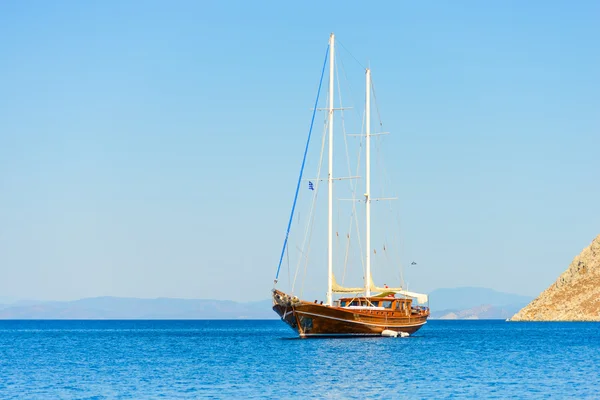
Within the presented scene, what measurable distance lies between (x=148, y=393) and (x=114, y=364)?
2195cm

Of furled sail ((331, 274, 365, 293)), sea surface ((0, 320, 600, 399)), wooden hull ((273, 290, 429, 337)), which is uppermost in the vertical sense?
furled sail ((331, 274, 365, 293))

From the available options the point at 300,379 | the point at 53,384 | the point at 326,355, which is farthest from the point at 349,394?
the point at 326,355

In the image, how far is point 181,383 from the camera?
178 feet

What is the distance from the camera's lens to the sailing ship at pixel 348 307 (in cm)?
8262

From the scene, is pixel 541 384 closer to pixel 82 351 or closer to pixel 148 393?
pixel 148 393

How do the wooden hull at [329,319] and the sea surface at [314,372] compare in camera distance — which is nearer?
the sea surface at [314,372]

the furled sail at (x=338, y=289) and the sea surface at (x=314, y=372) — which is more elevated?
the furled sail at (x=338, y=289)

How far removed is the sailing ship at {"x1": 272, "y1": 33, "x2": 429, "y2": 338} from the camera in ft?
271

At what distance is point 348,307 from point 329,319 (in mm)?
2798

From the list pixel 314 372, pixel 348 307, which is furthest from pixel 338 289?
pixel 314 372

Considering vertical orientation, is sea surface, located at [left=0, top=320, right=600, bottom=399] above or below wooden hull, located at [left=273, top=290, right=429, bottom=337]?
Result: below

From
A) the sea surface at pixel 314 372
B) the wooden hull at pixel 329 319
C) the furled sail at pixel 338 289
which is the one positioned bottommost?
the sea surface at pixel 314 372

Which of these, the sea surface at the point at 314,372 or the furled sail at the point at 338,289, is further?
the furled sail at the point at 338,289

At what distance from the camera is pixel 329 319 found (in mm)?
83375
